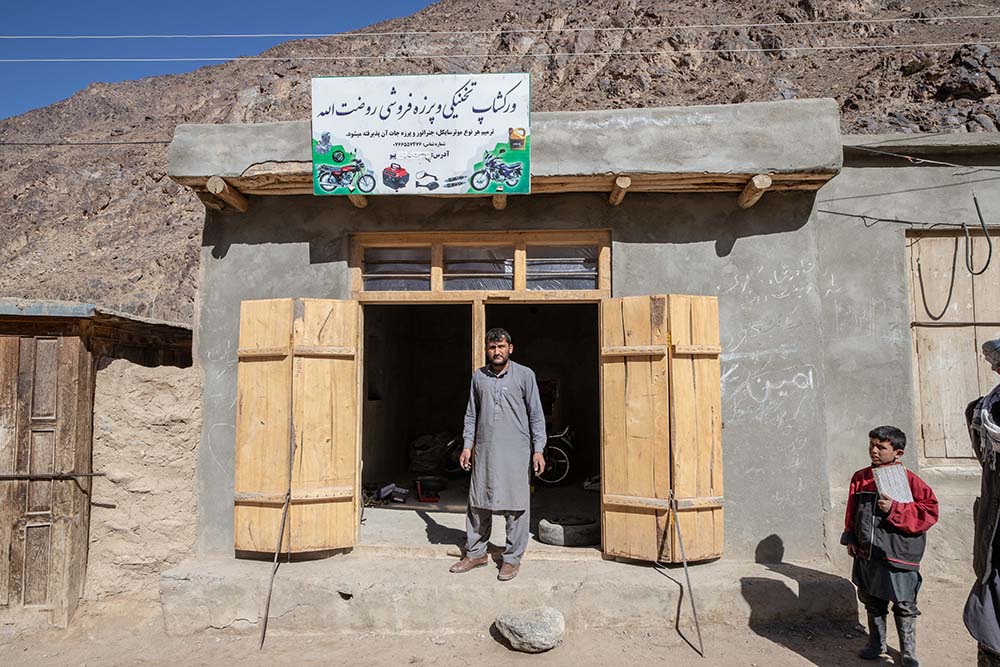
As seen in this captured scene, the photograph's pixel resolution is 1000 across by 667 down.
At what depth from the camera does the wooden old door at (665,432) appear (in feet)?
16.2

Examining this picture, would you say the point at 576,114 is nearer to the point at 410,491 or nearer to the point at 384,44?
the point at 410,491

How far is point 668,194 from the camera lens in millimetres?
5453

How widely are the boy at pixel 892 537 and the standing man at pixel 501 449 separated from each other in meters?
2.02

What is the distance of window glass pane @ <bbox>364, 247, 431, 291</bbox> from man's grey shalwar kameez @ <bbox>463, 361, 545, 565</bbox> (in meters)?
0.97

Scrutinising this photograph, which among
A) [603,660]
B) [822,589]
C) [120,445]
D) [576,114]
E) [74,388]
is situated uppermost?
[576,114]

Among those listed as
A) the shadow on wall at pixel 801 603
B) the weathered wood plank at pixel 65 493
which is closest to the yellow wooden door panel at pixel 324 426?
the weathered wood plank at pixel 65 493

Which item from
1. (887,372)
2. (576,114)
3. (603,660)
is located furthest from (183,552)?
(887,372)

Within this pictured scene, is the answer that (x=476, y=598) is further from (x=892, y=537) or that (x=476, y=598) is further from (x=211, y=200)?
(x=211, y=200)

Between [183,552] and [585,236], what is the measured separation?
393cm

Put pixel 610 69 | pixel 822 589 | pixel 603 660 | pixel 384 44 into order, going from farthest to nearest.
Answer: pixel 384 44 < pixel 610 69 < pixel 822 589 < pixel 603 660

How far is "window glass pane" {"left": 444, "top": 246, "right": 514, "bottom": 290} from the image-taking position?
220 inches

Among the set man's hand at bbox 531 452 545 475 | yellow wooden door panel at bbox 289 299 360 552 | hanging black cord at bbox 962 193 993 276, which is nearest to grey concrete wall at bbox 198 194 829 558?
yellow wooden door panel at bbox 289 299 360 552

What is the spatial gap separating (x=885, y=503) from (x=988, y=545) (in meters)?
0.85

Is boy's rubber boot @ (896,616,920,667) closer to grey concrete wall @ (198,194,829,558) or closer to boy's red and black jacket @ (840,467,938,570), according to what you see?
boy's red and black jacket @ (840,467,938,570)
